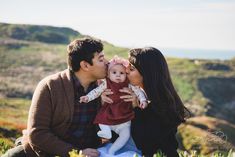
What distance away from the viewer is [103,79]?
32.8ft

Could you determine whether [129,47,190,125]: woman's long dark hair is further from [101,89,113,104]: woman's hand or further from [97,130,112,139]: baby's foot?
[97,130,112,139]: baby's foot

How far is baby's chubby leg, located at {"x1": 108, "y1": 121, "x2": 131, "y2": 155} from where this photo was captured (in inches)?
357

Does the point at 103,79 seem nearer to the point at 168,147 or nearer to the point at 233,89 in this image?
the point at 168,147

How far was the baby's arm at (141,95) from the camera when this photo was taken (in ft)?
30.2

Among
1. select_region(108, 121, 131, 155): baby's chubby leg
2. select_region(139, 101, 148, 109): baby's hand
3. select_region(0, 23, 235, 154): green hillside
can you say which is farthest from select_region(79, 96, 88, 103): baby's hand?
select_region(0, 23, 235, 154): green hillside

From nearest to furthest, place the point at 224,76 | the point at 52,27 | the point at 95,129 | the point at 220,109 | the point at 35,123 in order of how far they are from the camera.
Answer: the point at 35,123 → the point at 95,129 → the point at 220,109 → the point at 224,76 → the point at 52,27

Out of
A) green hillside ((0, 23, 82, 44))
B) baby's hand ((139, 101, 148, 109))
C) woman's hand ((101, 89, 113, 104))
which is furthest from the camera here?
green hillside ((0, 23, 82, 44))

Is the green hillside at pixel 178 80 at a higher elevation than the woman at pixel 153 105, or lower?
lower

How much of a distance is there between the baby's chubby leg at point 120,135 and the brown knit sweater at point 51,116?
0.84m

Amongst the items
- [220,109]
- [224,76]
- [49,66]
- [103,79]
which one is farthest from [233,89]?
[103,79]

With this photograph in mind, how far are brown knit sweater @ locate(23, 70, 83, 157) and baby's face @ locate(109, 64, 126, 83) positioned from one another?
847 millimetres

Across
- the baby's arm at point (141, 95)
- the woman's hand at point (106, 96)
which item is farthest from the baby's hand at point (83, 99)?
the baby's arm at point (141, 95)

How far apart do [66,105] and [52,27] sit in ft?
605

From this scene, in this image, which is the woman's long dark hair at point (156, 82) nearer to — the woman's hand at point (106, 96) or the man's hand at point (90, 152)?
the woman's hand at point (106, 96)
